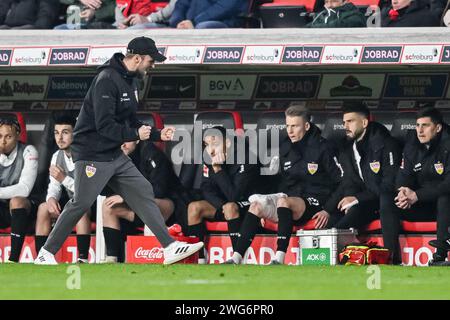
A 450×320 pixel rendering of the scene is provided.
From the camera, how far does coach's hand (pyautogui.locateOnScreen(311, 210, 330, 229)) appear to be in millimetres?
13531

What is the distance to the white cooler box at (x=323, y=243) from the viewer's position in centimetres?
1320

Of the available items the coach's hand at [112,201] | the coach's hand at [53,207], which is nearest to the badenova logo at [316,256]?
the coach's hand at [112,201]

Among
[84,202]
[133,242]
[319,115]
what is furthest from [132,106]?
[319,115]

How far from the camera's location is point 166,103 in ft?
49.9

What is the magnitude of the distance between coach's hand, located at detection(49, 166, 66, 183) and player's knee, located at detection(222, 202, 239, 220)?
1716 millimetres

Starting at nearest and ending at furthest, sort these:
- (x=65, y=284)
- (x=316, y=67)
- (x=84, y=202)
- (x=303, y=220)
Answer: (x=65, y=284) → (x=84, y=202) → (x=303, y=220) → (x=316, y=67)

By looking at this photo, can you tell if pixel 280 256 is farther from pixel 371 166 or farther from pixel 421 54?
pixel 421 54

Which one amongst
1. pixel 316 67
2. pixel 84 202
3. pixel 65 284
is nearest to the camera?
pixel 65 284

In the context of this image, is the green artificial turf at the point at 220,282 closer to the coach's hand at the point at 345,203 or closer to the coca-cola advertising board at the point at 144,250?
the coach's hand at the point at 345,203

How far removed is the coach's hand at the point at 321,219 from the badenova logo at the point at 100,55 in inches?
96.1

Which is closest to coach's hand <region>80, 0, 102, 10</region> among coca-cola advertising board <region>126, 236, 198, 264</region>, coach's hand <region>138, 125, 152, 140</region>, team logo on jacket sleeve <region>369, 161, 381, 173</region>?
coca-cola advertising board <region>126, 236, 198, 264</region>

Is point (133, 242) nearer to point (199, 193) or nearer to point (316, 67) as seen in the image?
point (199, 193)

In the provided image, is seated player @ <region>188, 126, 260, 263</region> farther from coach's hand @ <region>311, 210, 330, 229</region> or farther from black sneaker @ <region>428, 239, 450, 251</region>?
black sneaker @ <region>428, 239, 450, 251</region>

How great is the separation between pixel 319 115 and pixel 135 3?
225 cm
